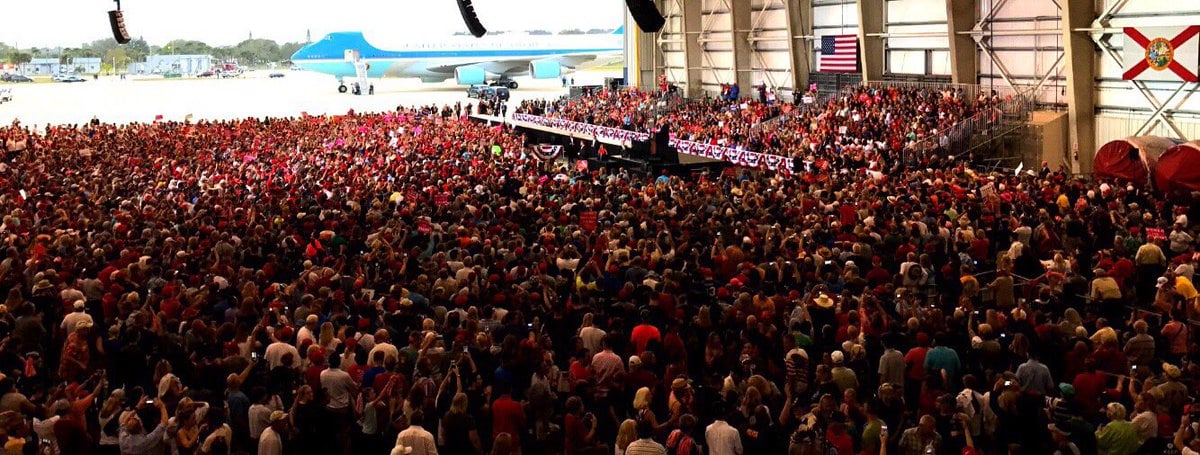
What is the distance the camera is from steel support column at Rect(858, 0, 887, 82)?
33.8 metres

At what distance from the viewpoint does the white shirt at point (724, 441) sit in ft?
22.4

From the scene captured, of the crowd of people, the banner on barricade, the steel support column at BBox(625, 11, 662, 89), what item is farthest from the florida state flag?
the steel support column at BBox(625, 11, 662, 89)

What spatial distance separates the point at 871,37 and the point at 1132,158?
13281 millimetres

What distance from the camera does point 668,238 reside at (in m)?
12.6

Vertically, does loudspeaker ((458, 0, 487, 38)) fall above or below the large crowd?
above

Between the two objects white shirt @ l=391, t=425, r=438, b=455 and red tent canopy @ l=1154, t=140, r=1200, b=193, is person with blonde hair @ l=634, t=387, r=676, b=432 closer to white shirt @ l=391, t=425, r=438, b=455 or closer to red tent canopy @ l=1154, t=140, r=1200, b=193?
white shirt @ l=391, t=425, r=438, b=455

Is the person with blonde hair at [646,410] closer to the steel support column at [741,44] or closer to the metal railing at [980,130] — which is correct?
the metal railing at [980,130]

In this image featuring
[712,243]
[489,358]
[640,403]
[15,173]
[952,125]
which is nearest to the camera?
[640,403]

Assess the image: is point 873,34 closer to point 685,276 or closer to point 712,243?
point 712,243

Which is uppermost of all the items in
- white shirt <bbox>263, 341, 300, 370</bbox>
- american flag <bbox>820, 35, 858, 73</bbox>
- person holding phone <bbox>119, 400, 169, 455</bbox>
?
american flag <bbox>820, 35, 858, 73</bbox>

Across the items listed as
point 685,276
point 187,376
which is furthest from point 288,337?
point 685,276

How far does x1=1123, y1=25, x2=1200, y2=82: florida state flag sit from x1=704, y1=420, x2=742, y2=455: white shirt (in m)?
20.6

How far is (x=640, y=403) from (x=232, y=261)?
678 centimetres

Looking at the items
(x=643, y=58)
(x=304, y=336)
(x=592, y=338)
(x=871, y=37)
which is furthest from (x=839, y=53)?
(x=304, y=336)
